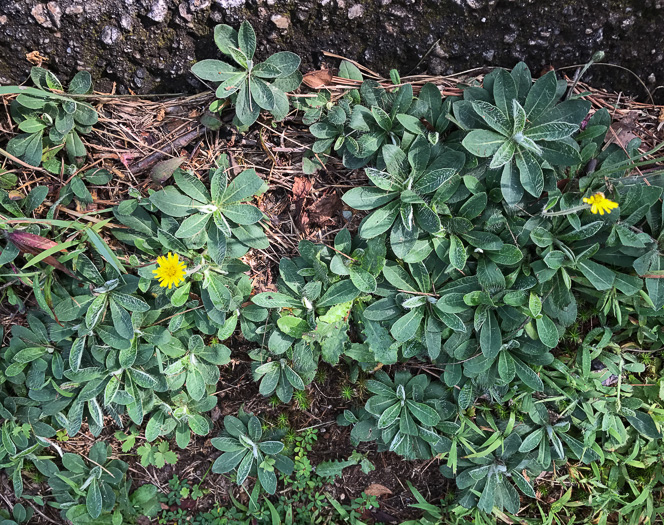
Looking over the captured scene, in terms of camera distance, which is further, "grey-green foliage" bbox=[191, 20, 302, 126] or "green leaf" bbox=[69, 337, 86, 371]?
"green leaf" bbox=[69, 337, 86, 371]

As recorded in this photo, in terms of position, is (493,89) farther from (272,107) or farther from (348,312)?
(348,312)

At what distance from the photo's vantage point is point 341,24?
2.16 m

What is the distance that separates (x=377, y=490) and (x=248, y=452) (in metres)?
0.81

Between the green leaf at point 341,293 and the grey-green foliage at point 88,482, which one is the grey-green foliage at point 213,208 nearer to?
the green leaf at point 341,293

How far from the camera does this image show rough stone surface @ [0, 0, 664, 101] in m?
2.12

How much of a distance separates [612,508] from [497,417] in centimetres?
85

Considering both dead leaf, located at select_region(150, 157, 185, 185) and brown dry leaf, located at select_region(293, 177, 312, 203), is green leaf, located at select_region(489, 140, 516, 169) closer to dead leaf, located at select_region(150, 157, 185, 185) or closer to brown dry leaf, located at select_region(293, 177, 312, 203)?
brown dry leaf, located at select_region(293, 177, 312, 203)

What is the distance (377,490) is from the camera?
274cm

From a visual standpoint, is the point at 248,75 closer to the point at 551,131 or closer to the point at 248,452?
the point at 551,131

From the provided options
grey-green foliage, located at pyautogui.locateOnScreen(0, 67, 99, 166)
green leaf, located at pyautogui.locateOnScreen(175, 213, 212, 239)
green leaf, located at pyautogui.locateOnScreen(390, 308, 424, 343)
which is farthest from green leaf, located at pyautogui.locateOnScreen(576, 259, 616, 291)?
grey-green foliage, located at pyautogui.locateOnScreen(0, 67, 99, 166)

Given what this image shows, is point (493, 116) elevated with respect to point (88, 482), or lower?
elevated

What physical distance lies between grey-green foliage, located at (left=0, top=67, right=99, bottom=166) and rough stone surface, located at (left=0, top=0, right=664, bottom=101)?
0.26 ft

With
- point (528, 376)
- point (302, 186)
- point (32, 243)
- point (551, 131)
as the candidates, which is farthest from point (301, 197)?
point (528, 376)

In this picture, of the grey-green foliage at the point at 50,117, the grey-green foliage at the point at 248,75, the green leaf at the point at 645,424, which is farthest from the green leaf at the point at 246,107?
the green leaf at the point at 645,424
